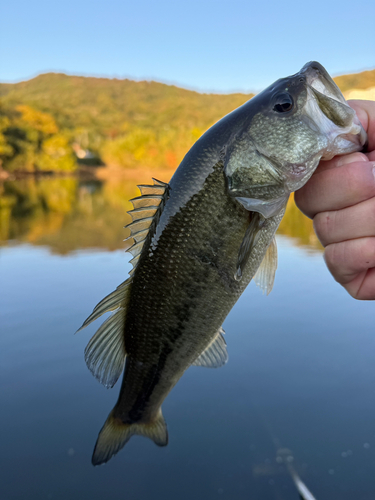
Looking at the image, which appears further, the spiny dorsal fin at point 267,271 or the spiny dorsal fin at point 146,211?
the spiny dorsal fin at point 267,271

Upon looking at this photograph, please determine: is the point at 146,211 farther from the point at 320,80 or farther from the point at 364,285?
the point at 364,285

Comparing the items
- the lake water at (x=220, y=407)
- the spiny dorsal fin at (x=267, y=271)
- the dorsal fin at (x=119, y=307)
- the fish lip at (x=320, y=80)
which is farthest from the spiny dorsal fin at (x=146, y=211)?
the lake water at (x=220, y=407)

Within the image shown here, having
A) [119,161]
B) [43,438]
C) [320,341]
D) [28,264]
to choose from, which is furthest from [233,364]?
[119,161]

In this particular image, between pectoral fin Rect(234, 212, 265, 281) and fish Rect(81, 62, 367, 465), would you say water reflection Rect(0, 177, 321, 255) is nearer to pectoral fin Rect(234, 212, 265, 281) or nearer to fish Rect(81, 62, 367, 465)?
fish Rect(81, 62, 367, 465)

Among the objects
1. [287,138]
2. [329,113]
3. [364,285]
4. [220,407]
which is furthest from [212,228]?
[220,407]

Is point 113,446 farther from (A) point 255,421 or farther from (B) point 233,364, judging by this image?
(B) point 233,364

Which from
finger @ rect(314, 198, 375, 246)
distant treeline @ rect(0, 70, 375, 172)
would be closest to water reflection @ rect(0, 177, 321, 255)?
finger @ rect(314, 198, 375, 246)

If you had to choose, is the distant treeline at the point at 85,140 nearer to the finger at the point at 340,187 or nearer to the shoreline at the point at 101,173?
the shoreline at the point at 101,173

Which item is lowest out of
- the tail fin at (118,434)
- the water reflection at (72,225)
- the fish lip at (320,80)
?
the water reflection at (72,225)
